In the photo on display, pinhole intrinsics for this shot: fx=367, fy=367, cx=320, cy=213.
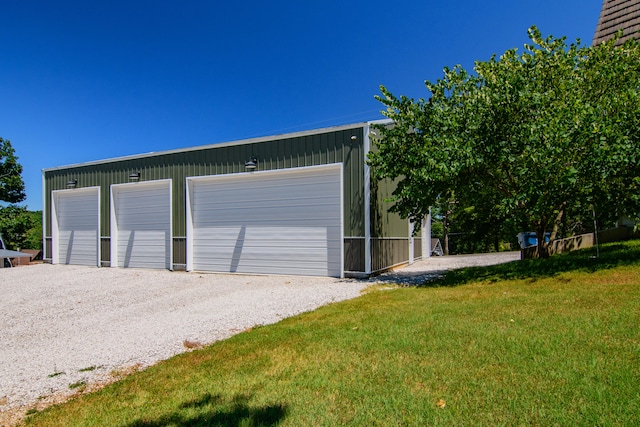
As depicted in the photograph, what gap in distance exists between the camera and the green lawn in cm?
240

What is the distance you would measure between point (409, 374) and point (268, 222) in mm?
8754

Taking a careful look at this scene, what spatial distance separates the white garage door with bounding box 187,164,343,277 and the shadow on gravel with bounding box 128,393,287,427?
768 centimetres

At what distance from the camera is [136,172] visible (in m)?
14.0

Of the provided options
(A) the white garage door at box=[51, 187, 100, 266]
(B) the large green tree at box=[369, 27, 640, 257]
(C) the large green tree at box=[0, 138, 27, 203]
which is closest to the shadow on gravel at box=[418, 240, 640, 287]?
(B) the large green tree at box=[369, 27, 640, 257]

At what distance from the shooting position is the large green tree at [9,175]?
65.3 feet

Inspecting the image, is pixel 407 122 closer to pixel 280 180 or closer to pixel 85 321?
pixel 280 180

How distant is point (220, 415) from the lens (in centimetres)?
254

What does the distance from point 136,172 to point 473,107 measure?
Answer: 39.2 ft

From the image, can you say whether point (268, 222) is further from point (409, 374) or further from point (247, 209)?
point (409, 374)

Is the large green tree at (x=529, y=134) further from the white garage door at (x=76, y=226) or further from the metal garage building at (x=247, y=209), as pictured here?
the white garage door at (x=76, y=226)

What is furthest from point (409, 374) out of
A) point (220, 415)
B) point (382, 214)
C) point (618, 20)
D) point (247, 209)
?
point (618, 20)

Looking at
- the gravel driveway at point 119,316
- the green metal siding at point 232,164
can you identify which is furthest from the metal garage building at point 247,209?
the gravel driveway at point 119,316

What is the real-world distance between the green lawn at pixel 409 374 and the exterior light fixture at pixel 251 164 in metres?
6.98

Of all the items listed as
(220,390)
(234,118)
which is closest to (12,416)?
(220,390)
